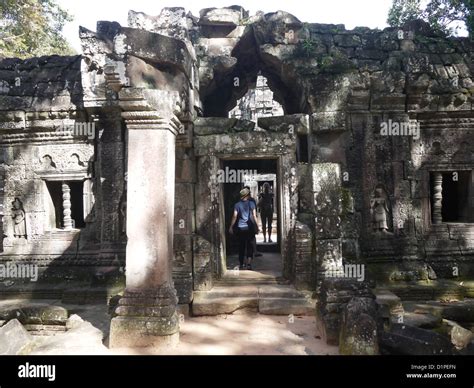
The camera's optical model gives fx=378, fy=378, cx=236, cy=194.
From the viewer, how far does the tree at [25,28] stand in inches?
504

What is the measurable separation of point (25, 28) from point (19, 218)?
8867 millimetres

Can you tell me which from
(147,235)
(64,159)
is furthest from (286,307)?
(64,159)

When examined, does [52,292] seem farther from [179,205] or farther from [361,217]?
[361,217]

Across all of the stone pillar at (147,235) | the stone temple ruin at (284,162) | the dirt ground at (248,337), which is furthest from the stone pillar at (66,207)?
the stone pillar at (147,235)

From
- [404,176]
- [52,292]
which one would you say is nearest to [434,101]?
[404,176]

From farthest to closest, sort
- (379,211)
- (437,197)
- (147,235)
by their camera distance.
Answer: (437,197)
(379,211)
(147,235)

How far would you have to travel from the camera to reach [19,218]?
783cm

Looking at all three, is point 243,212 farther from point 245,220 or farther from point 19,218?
point 19,218

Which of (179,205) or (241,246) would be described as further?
(241,246)

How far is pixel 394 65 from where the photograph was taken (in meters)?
7.03

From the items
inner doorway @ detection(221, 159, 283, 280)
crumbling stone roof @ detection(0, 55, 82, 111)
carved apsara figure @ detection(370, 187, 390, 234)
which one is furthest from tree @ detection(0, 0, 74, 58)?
carved apsara figure @ detection(370, 187, 390, 234)

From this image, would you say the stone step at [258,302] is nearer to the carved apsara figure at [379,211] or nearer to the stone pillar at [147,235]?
the stone pillar at [147,235]

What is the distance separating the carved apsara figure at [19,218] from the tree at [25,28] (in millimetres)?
6657
